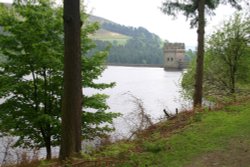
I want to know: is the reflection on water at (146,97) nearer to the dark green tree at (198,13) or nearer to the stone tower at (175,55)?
the dark green tree at (198,13)

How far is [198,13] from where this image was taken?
13.5 m

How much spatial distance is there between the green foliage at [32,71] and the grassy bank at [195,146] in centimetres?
417

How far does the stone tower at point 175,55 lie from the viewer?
113 meters

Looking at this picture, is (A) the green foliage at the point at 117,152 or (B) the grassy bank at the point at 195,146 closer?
(B) the grassy bank at the point at 195,146

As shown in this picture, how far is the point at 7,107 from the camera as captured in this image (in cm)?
1216

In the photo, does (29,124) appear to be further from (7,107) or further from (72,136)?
(72,136)

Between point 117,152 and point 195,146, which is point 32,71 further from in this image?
point 195,146

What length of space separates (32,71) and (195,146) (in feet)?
23.4

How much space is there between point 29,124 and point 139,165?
681cm

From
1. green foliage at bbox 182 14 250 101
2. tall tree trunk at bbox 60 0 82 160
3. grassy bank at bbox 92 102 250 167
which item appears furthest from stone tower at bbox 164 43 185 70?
tall tree trunk at bbox 60 0 82 160

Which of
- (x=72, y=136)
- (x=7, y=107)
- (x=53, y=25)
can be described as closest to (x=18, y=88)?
(x=7, y=107)

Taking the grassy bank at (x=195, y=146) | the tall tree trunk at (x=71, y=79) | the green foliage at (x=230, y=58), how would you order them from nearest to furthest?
the grassy bank at (x=195, y=146)
the tall tree trunk at (x=71, y=79)
the green foliage at (x=230, y=58)

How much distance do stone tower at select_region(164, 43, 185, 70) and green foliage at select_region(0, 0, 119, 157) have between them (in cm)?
10118

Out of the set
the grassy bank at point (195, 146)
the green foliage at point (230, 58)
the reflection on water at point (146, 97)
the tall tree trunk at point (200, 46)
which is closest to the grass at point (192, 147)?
the grassy bank at point (195, 146)
